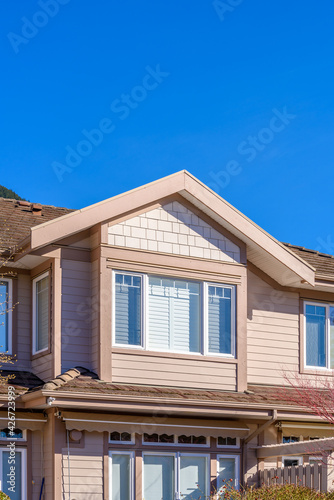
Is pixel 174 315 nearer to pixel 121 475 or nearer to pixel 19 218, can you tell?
pixel 121 475

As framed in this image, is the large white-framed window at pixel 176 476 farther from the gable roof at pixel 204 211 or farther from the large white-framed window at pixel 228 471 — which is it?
the gable roof at pixel 204 211

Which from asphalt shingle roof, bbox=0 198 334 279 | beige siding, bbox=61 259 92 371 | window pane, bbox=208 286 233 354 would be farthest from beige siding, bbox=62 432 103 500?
asphalt shingle roof, bbox=0 198 334 279

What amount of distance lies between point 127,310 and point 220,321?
2151 mm

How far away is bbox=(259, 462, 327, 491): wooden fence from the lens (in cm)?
1421

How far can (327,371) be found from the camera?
19031 mm

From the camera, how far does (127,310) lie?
15984 mm

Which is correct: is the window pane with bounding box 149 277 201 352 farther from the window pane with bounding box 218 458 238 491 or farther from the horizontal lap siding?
the window pane with bounding box 218 458 238 491

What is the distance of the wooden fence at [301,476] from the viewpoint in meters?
14.2

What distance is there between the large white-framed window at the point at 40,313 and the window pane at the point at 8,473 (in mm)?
2093

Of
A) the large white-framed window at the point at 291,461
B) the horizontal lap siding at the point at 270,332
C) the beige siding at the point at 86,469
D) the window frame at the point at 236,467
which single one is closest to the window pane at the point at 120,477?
the beige siding at the point at 86,469

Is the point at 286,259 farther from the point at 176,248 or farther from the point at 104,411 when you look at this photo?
the point at 104,411

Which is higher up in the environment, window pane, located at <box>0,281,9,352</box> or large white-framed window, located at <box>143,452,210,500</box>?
window pane, located at <box>0,281,9,352</box>

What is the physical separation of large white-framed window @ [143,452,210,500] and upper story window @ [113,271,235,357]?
2102 mm

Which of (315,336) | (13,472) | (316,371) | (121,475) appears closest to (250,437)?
(316,371)
